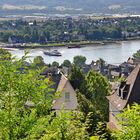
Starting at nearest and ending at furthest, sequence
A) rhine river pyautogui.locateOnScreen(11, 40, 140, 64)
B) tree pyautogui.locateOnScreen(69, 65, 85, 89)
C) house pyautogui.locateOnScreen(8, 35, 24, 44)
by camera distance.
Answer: tree pyautogui.locateOnScreen(69, 65, 85, 89)
rhine river pyautogui.locateOnScreen(11, 40, 140, 64)
house pyautogui.locateOnScreen(8, 35, 24, 44)

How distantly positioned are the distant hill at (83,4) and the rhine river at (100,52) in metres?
61.0

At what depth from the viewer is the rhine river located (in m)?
39.5

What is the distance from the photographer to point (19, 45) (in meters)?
50.9

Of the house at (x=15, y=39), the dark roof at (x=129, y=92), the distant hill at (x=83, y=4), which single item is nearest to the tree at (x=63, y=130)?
the dark roof at (x=129, y=92)

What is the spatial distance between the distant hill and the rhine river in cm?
6101

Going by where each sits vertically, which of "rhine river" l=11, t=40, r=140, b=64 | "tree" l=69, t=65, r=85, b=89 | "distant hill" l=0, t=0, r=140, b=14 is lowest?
"distant hill" l=0, t=0, r=140, b=14

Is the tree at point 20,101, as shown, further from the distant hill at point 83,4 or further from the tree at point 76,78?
the distant hill at point 83,4

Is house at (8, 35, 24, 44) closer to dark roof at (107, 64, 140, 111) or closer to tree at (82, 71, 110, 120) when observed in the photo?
tree at (82, 71, 110, 120)

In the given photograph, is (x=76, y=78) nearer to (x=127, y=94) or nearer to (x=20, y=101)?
(x=127, y=94)

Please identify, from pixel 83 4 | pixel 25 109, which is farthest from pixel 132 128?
pixel 83 4

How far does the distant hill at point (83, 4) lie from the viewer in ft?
374

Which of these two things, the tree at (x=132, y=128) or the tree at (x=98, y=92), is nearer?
the tree at (x=132, y=128)

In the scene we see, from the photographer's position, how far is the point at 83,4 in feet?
407

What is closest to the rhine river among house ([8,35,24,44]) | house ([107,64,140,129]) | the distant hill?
house ([8,35,24,44])
